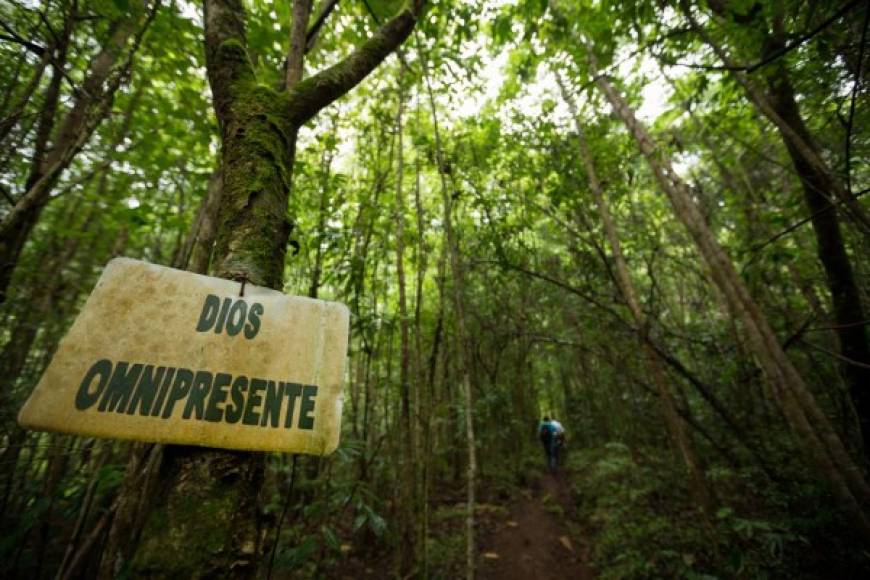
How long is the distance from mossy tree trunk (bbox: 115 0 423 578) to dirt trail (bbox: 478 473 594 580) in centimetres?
529

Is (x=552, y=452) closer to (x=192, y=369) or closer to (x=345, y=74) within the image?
(x=345, y=74)

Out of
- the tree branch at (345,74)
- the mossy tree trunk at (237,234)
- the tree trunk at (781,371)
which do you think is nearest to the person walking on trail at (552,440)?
the tree trunk at (781,371)

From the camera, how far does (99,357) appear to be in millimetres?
863

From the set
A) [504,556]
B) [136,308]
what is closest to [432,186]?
[504,556]

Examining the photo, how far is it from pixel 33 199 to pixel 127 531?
6.26 feet

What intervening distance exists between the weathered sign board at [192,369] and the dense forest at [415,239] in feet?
0.29

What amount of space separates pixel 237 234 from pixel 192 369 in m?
0.45

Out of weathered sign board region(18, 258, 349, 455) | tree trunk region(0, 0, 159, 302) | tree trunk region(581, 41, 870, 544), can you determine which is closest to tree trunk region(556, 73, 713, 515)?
tree trunk region(581, 41, 870, 544)

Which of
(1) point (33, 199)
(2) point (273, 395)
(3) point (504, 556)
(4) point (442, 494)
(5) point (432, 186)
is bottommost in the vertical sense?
(3) point (504, 556)

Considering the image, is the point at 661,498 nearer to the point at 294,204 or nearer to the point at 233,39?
the point at 294,204

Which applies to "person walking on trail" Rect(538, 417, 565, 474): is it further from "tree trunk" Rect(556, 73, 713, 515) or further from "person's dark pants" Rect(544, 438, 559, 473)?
"tree trunk" Rect(556, 73, 713, 515)

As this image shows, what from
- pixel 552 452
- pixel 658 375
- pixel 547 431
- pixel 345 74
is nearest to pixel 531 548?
pixel 552 452

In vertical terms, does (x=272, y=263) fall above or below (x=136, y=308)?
above

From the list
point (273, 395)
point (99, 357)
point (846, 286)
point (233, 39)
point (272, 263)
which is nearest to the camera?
point (99, 357)
